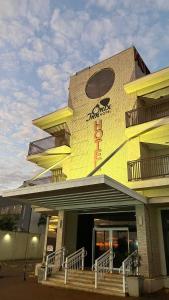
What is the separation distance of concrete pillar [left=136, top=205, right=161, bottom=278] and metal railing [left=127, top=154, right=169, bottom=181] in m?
1.77

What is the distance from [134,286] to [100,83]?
44.6 feet

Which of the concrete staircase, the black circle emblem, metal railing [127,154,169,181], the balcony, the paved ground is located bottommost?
the paved ground

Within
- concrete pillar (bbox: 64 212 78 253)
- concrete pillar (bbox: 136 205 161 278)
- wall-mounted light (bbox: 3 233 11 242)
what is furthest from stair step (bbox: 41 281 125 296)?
wall-mounted light (bbox: 3 233 11 242)

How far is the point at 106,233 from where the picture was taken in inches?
608

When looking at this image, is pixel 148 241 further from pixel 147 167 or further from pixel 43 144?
pixel 43 144

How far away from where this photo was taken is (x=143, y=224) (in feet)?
40.8

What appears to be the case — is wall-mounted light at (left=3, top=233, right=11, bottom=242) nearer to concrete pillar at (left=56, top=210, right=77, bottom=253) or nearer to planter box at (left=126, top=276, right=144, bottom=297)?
concrete pillar at (left=56, top=210, right=77, bottom=253)

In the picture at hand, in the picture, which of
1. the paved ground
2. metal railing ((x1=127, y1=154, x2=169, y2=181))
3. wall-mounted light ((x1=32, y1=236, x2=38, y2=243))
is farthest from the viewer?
wall-mounted light ((x1=32, y1=236, x2=38, y2=243))

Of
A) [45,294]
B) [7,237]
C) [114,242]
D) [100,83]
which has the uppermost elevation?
[100,83]

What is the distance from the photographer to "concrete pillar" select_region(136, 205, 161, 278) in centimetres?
1167

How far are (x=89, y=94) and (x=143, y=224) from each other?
10.7m

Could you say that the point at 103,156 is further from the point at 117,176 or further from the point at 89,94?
the point at 89,94

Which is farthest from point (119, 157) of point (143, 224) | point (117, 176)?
point (143, 224)

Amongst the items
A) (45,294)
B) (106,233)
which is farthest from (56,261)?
(45,294)
